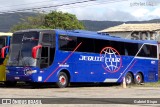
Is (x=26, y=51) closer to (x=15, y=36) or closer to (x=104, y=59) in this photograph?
(x=15, y=36)

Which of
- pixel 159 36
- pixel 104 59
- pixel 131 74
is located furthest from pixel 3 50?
pixel 159 36

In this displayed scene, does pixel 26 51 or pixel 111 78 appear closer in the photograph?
pixel 26 51

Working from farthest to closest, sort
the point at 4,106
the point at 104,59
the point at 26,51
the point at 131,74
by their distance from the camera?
1. the point at 131,74
2. the point at 104,59
3. the point at 26,51
4. the point at 4,106

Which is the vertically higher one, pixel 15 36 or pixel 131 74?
pixel 15 36

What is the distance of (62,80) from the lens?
23.4 metres

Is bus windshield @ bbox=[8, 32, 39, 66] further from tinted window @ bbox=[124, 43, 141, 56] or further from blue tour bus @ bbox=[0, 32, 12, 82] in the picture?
tinted window @ bbox=[124, 43, 141, 56]

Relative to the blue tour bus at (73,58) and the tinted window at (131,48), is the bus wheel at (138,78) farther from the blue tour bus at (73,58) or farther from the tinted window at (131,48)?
the tinted window at (131,48)

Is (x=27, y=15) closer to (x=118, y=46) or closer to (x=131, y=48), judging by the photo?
(x=131, y=48)

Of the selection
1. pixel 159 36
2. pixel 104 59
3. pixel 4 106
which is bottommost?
pixel 4 106

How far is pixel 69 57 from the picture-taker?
2366 centimetres

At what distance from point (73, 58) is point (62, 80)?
1.45 m

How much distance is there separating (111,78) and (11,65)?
731cm

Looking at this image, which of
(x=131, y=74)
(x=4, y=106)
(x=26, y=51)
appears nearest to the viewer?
(x=4, y=106)

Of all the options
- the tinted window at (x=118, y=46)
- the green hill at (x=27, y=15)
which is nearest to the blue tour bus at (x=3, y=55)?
the tinted window at (x=118, y=46)
